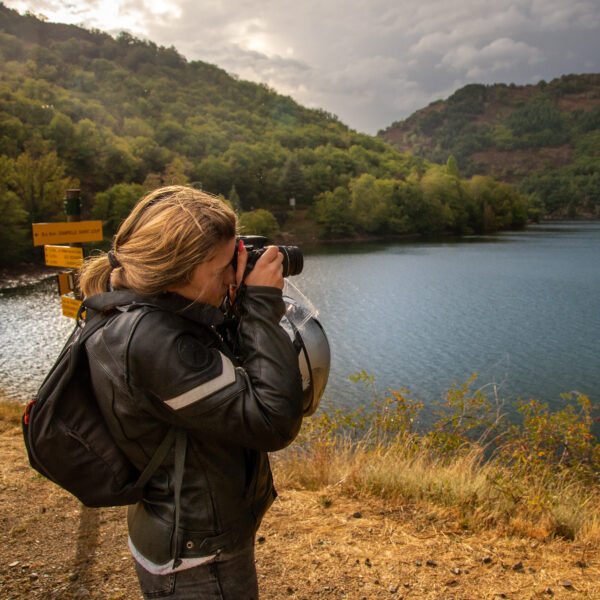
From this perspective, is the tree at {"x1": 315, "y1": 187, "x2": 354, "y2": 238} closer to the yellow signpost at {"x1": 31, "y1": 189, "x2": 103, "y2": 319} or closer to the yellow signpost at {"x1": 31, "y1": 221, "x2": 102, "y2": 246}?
the yellow signpost at {"x1": 31, "y1": 189, "x2": 103, "y2": 319}

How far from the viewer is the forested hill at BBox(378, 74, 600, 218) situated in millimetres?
99019

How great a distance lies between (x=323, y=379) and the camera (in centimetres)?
126

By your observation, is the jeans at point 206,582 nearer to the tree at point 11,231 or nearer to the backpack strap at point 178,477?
the backpack strap at point 178,477

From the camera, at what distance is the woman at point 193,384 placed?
0.94 meters

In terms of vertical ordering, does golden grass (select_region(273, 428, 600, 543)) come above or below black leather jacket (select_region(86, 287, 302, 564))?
below

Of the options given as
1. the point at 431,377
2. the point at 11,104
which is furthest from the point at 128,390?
the point at 11,104

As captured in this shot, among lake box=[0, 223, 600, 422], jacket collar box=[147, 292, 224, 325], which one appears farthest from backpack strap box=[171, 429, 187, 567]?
lake box=[0, 223, 600, 422]

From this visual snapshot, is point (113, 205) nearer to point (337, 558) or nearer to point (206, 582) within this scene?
point (337, 558)

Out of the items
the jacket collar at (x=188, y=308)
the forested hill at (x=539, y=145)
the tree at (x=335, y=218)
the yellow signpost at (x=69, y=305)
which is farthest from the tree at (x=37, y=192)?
the forested hill at (x=539, y=145)

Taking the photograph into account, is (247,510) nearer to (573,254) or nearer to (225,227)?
(225,227)

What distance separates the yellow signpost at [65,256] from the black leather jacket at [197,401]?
12.6 ft

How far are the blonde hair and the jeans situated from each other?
1.85ft

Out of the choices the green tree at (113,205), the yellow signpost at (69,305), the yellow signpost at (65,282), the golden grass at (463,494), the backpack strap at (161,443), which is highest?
the green tree at (113,205)

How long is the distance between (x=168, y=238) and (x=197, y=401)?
0.31 metres
